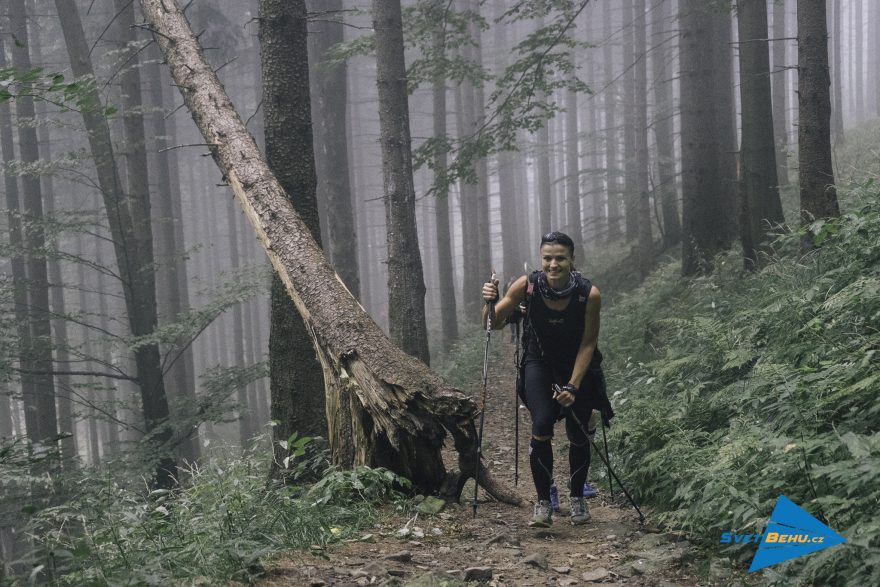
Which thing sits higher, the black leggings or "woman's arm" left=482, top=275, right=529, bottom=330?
"woman's arm" left=482, top=275, right=529, bottom=330

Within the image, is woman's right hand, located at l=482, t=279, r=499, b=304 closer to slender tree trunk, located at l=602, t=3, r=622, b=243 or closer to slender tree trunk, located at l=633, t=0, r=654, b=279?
slender tree trunk, located at l=633, t=0, r=654, b=279

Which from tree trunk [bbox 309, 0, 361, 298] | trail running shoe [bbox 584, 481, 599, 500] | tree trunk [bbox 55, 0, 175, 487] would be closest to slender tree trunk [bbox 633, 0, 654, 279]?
tree trunk [bbox 309, 0, 361, 298]

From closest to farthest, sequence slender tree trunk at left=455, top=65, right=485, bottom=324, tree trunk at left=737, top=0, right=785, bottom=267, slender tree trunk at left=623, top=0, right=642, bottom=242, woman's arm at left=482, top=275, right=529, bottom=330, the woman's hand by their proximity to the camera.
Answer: the woman's hand
woman's arm at left=482, top=275, right=529, bottom=330
tree trunk at left=737, top=0, right=785, bottom=267
slender tree trunk at left=623, top=0, right=642, bottom=242
slender tree trunk at left=455, top=65, right=485, bottom=324

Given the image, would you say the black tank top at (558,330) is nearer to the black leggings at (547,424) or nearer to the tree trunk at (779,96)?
the black leggings at (547,424)

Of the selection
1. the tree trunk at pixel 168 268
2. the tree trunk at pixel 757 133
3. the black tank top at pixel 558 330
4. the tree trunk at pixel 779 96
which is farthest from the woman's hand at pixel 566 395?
the tree trunk at pixel 779 96

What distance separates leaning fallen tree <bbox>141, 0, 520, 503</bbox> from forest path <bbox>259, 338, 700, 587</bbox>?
51 cm

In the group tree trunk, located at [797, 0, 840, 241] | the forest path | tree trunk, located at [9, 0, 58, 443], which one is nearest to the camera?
the forest path

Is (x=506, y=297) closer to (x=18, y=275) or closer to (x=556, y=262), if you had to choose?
(x=556, y=262)

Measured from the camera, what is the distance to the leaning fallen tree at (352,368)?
5.78 m

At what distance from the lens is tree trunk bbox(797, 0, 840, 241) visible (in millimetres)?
8328

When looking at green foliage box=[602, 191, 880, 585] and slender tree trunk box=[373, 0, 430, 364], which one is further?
slender tree trunk box=[373, 0, 430, 364]

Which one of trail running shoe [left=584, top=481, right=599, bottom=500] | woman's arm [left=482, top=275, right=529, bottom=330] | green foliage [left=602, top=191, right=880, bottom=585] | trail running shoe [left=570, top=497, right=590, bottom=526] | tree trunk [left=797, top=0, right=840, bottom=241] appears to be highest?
tree trunk [left=797, top=0, right=840, bottom=241]

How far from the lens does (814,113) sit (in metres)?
8.43

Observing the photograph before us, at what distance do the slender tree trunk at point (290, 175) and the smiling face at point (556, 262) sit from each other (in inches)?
114
